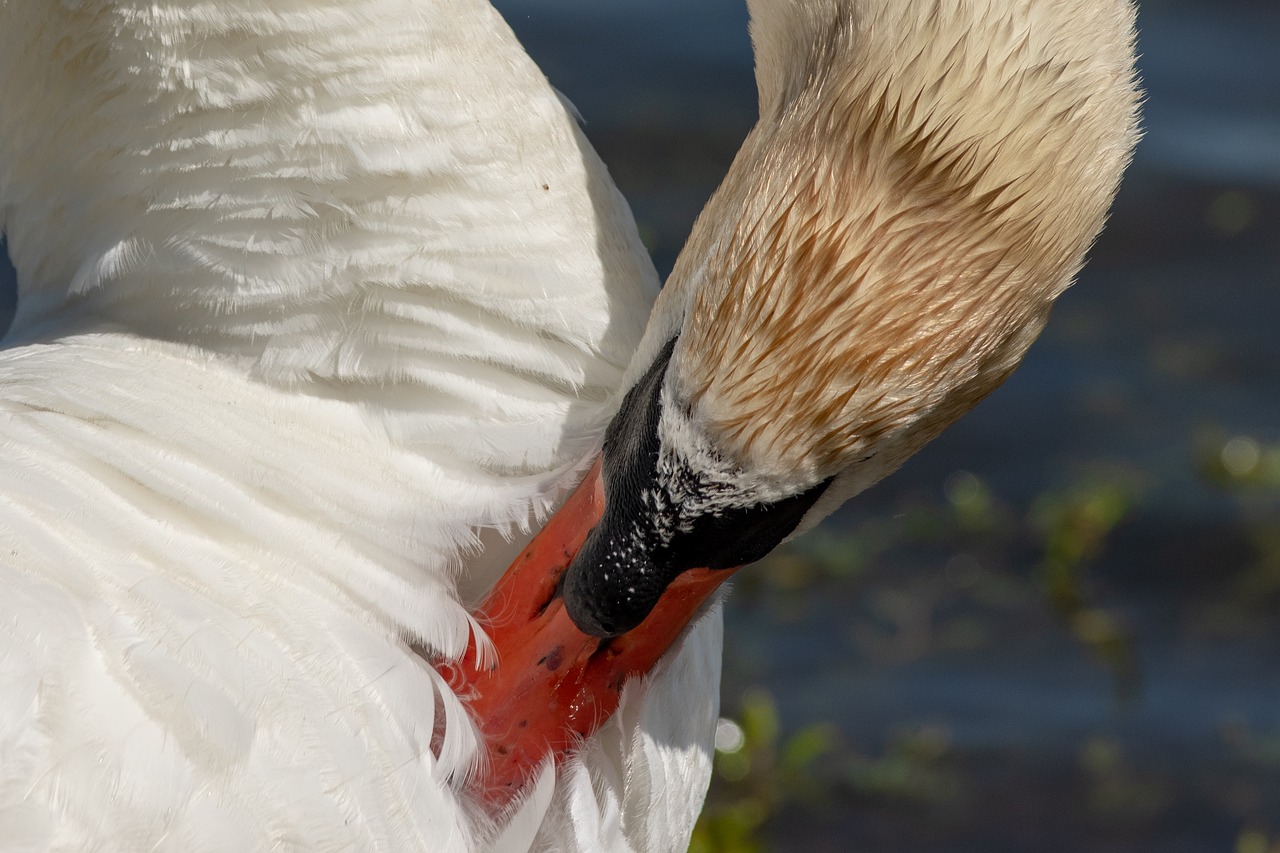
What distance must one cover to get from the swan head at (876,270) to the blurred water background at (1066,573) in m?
1.90

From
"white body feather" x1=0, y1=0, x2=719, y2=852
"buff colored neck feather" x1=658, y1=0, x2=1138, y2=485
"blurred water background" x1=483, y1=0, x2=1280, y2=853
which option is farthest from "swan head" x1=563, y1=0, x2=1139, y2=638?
"blurred water background" x1=483, y1=0, x2=1280, y2=853

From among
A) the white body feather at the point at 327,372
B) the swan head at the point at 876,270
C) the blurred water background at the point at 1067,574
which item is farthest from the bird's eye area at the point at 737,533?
the blurred water background at the point at 1067,574

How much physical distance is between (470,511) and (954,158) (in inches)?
30.9

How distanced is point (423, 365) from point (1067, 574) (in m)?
2.64

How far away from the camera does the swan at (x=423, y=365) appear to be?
1.83m

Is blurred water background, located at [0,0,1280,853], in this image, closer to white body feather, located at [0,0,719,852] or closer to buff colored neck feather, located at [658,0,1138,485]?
white body feather, located at [0,0,719,852]

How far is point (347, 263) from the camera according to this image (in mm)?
2105

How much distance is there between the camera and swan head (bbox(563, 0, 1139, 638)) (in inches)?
71.9

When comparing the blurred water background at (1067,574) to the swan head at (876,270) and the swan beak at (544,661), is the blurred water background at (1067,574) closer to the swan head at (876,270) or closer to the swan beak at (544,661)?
the swan beak at (544,661)

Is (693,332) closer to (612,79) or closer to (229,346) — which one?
(229,346)

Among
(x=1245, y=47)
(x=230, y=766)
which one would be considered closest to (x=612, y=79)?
(x=1245, y=47)

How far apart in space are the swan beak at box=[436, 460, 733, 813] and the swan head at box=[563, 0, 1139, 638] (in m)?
0.10

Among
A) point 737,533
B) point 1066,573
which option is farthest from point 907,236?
point 1066,573

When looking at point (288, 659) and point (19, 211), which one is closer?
point (288, 659)
